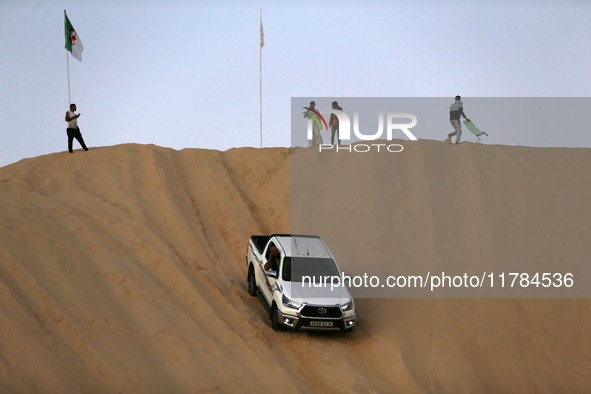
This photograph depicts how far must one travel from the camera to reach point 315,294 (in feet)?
51.4

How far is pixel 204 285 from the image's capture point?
17.7 metres

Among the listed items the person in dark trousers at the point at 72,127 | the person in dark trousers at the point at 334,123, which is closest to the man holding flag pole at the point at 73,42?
the person in dark trousers at the point at 72,127

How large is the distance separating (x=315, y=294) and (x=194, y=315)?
283cm

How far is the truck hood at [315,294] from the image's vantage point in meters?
15.5

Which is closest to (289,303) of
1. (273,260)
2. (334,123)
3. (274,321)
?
(274,321)

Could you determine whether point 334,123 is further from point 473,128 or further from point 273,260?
point 273,260

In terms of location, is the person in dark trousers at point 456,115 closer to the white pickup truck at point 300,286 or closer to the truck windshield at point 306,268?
the white pickup truck at point 300,286

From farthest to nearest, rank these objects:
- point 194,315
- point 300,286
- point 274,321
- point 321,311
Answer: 1. point 194,315
2. point 274,321
3. point 300,286
4. point 321,311

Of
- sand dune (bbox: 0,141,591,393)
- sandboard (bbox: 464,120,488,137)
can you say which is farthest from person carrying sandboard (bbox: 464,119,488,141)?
sand dune (bbox: 0,141,591,393)

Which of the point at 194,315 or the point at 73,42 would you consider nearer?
the point at 194,315

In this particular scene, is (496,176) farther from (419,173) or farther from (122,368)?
(122,368)

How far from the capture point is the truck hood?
15.5 m

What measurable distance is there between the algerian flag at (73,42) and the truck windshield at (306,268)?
14.3 metres

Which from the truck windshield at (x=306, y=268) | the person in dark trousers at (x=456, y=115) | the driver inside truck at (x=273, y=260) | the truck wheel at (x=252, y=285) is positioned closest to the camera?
the truck windshield at (x=306, y=268)
